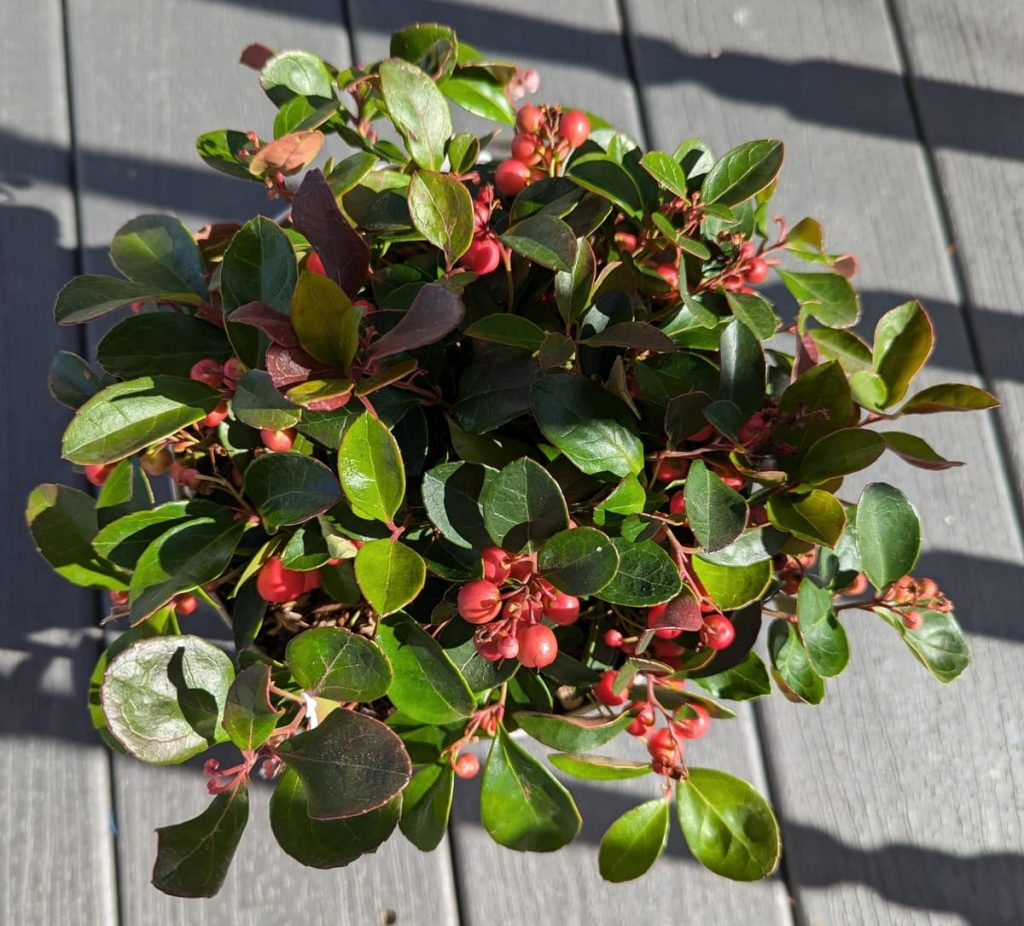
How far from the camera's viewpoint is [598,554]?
0.49 metres

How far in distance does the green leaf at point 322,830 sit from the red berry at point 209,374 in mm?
213

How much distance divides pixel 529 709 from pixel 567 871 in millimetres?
303

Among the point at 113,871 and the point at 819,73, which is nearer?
the point at 113,871

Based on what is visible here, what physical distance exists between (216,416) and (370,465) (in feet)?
0.47

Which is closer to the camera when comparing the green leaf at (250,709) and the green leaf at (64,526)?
the green leaf at (250,709)

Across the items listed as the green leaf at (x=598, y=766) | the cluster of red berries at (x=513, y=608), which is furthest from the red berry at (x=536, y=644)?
the green leaf at (x=598, y=766)

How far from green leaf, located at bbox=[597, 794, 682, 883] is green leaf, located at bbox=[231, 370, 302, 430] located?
0.34 meters

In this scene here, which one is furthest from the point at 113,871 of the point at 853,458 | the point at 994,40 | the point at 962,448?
the point at 994,40

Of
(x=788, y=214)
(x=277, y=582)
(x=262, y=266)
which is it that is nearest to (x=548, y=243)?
(x=262, y=266)

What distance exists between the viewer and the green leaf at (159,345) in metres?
0.54

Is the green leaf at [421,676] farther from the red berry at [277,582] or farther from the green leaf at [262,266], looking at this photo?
the green leaf at [262,266]

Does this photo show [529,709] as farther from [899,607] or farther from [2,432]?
[2,432]

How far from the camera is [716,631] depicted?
0.58 meters

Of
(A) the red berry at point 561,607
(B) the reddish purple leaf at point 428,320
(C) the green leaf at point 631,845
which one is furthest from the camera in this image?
(C) the green leaf at point 631,845
